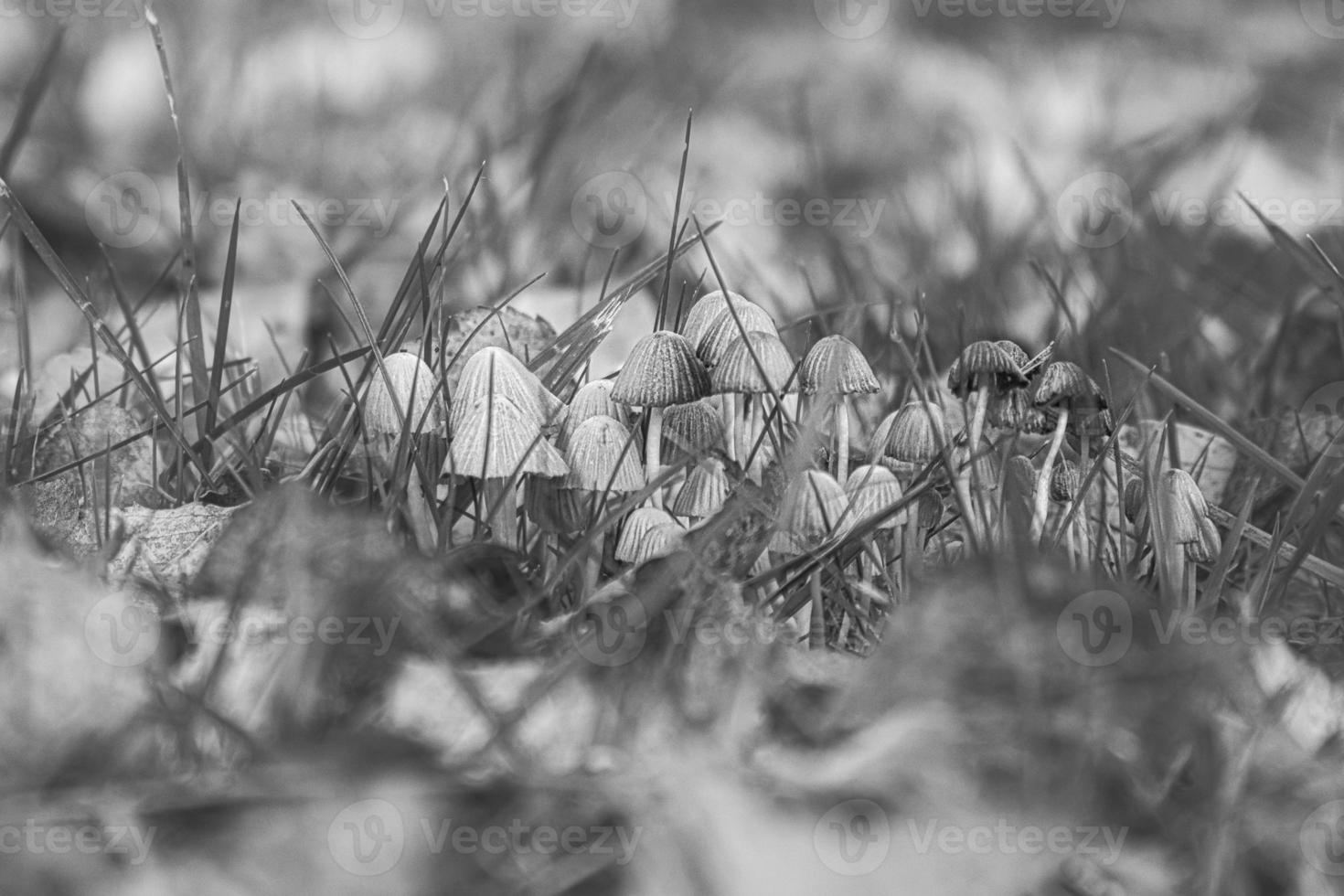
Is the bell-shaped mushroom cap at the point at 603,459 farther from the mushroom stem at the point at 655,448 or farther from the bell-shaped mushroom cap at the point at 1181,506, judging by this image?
the bell-shaped mushroom cap at the point at 1181,506

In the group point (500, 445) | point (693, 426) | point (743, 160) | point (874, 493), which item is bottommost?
point (743, 160)

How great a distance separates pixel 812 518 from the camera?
5.42 ft

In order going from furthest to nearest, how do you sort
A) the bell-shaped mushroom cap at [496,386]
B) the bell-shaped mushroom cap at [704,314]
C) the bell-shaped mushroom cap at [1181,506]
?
the bell-shaped mushroom cap at [704,314], the bell-shaped mushroom cap at [496,386], the bell-shaped mushroom cap at [1181,506]

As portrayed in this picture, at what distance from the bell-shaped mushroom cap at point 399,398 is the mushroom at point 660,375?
0.26 meters

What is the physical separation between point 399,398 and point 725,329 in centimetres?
45

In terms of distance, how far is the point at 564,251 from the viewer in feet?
13.9

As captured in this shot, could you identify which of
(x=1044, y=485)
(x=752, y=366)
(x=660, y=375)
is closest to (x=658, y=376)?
(x=660, y=375)

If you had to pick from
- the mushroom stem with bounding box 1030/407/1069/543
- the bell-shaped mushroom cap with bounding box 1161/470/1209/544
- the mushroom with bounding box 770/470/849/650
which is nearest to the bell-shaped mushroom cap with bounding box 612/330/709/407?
the mushroom with bounding box 770/470/849/650

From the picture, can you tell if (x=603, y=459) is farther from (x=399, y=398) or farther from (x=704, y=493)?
(x=399, y=398)

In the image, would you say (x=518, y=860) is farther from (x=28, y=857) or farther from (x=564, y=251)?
(x=564, y=251)

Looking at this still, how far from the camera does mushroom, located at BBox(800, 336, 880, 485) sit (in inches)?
70.9

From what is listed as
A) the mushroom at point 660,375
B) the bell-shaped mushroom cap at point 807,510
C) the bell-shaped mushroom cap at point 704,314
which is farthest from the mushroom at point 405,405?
the bell-shaped mushroom cap at point 807,510

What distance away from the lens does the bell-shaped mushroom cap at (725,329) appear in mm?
1856

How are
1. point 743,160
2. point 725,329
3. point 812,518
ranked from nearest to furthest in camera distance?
point 812,518 → point 725,329 → point 743,160
